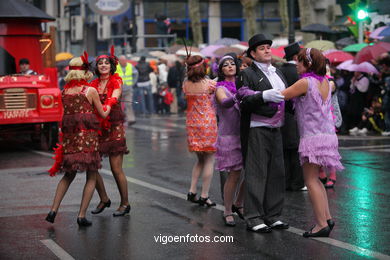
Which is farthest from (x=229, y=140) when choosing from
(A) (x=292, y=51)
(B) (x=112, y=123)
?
(A) (x=292, y=51)

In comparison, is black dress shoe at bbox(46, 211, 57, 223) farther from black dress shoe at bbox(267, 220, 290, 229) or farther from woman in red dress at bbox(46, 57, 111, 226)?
black dress shoe at bbox(267, 220, 290, 229)

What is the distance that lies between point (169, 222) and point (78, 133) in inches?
52.4

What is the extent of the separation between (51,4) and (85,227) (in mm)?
48671

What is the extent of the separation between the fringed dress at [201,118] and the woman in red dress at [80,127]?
1.56 meters

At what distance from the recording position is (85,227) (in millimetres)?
9055

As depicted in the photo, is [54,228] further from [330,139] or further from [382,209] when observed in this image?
[382,209]

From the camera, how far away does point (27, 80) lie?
55.8ft

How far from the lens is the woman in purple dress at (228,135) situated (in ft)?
29.9

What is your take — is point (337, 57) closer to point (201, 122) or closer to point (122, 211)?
point (201, 122)

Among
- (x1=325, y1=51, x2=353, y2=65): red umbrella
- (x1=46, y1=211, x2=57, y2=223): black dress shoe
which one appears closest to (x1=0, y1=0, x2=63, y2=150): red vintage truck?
(x1=325, y1=51, x2=353, y2=65): red umbrella

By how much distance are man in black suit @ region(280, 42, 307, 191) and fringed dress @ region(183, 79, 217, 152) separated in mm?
1007

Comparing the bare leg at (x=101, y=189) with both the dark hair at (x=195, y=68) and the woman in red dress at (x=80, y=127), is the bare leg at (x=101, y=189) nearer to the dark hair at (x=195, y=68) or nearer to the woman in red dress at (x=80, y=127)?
the woman in red dress at (x=80, y=127)

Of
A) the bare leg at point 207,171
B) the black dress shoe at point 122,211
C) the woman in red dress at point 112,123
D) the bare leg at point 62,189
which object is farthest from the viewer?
the bare leg at point 207,171

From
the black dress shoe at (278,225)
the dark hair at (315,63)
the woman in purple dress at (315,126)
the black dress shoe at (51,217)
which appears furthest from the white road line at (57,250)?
the dark hair at (315,63)
